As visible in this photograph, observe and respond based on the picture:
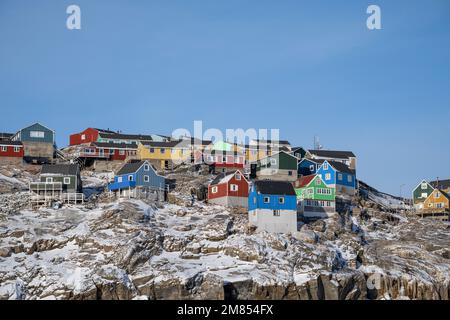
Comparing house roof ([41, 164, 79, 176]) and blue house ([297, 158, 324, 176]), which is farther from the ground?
blue house ([297, 158, 324, 176])

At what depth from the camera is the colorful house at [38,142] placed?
143875 millimetres

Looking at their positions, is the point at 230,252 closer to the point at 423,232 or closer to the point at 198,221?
the point at 198,221

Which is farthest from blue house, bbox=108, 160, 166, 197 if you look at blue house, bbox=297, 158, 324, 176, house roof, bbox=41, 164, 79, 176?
blue house, bbox=297, 158, 324, 176

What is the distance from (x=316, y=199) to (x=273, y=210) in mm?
12207

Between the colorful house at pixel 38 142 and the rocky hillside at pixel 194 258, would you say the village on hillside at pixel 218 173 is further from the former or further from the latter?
the rocky hillside at pixel 194 258

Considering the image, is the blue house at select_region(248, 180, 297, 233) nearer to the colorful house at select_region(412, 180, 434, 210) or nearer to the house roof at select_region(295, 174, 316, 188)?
the house roof at select_region(295, 174, 316, 188)

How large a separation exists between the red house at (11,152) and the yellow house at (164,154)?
62.6 feet

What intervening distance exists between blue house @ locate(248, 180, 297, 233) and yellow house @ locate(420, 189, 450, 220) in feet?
107

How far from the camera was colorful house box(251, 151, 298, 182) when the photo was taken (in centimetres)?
13888

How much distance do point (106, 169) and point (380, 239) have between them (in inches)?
1922

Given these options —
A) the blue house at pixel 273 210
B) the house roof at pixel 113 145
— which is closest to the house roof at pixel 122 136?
the house roof at pixel 113 145

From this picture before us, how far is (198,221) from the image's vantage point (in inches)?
4510

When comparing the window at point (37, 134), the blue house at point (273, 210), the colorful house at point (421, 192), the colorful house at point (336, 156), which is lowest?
the blue house at point (273, 210)
